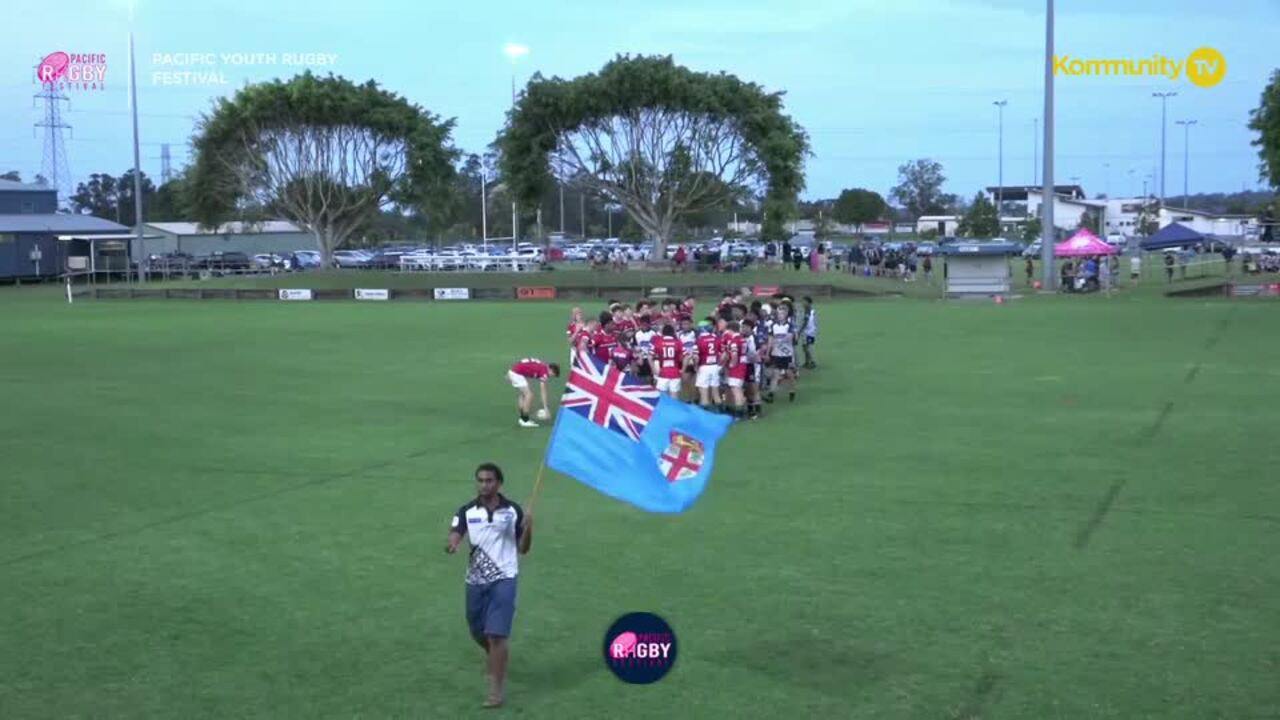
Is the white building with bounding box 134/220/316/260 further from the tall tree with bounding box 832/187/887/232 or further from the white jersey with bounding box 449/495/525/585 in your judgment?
the white jersey with bounding box 449/495/525/585

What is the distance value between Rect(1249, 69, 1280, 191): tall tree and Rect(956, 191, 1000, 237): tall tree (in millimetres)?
49056

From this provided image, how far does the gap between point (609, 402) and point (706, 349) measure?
37.1 feet

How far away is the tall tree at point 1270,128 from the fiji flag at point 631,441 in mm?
54434

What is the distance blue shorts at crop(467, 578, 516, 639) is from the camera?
26.2 feet

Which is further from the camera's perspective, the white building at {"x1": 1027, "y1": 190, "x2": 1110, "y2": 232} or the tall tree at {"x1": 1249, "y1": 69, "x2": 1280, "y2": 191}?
the white building at {"x1": 1027, "y1": 190, "x2": 1110, "y2": 232}

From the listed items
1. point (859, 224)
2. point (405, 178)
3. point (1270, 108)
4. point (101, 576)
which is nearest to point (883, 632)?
point (101, 576)

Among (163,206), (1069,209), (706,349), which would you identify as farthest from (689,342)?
(1069,209)

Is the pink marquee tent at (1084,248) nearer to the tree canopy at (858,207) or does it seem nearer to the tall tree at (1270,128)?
the tall tree at (1270,128)

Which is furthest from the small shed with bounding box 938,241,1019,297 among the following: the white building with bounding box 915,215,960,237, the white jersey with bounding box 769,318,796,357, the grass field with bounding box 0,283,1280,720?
the white building with bounding box 915,215,960,237

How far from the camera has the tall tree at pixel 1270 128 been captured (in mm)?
56000

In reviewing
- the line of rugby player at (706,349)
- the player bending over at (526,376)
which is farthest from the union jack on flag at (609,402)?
the player bending over at (526,376)

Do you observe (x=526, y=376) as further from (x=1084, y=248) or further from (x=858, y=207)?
(x=858, y=207)

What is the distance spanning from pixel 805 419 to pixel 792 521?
7313mm

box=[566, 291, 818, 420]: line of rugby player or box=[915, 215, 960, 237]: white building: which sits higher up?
box=[915, 215, 960, 237]: white building
